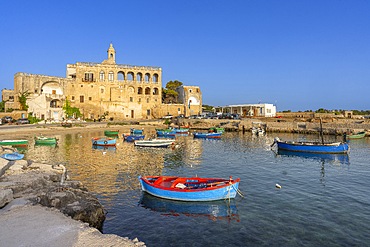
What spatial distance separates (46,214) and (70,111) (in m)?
58.7

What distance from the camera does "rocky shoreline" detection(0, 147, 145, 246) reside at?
8016mm

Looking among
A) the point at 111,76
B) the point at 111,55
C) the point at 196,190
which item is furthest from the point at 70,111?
the point at 196,190

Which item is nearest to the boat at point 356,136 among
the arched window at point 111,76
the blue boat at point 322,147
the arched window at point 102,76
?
the blue boat at point 322,147

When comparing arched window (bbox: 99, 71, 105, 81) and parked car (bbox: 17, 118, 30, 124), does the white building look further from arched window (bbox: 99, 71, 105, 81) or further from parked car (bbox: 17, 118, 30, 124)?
parked car (bbox: 17, 118, 30, 124)

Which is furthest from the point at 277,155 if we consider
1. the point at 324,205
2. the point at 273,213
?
the point at 273,213

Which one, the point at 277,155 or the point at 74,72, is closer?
the point at 277,155

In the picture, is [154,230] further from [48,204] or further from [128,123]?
[128,123]

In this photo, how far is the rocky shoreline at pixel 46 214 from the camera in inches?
316

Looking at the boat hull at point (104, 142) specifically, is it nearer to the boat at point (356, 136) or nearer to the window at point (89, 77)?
the window at point (89, 77)

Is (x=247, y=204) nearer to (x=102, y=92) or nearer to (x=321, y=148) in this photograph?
(x=321, y=148)

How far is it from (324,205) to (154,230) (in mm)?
8907

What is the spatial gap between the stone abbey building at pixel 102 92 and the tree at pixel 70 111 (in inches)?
46.9

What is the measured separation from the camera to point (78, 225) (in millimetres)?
9188

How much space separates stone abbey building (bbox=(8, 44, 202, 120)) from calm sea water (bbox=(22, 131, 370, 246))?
1591 inches
